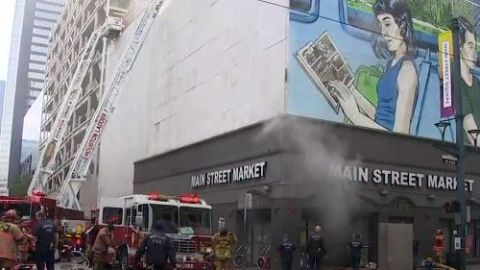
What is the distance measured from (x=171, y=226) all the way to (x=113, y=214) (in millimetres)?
2537

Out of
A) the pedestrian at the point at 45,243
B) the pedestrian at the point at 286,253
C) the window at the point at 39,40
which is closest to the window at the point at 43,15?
the window at the point at 39,40

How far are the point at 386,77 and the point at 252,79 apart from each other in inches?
238

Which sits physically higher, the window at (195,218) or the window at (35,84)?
the window at (35,84)

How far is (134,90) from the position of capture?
134 feet

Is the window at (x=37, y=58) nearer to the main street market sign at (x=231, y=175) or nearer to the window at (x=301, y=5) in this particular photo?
the main street market sign at (x=231, y=175)

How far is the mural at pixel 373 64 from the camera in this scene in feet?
81.0

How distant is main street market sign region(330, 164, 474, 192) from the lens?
81.5ft

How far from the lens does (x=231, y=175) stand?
1063 inches

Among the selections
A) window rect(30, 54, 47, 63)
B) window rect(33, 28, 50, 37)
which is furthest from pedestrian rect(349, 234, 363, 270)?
window rect(33, 28, 50, 37)

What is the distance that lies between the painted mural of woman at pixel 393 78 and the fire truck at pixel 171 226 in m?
9.82

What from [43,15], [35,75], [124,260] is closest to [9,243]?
Answer: [124,260]

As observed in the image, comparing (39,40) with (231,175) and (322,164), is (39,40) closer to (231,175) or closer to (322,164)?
(231,175)

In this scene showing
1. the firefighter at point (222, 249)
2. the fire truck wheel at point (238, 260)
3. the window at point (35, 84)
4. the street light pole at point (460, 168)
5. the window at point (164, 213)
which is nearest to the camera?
the firefighter at point (222, 249)

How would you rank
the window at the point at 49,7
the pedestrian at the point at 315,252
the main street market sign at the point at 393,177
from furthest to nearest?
the window at the point at 49,7 < the main street market sign at the point at 393,177 < the pedestrian at the point at 315,252
